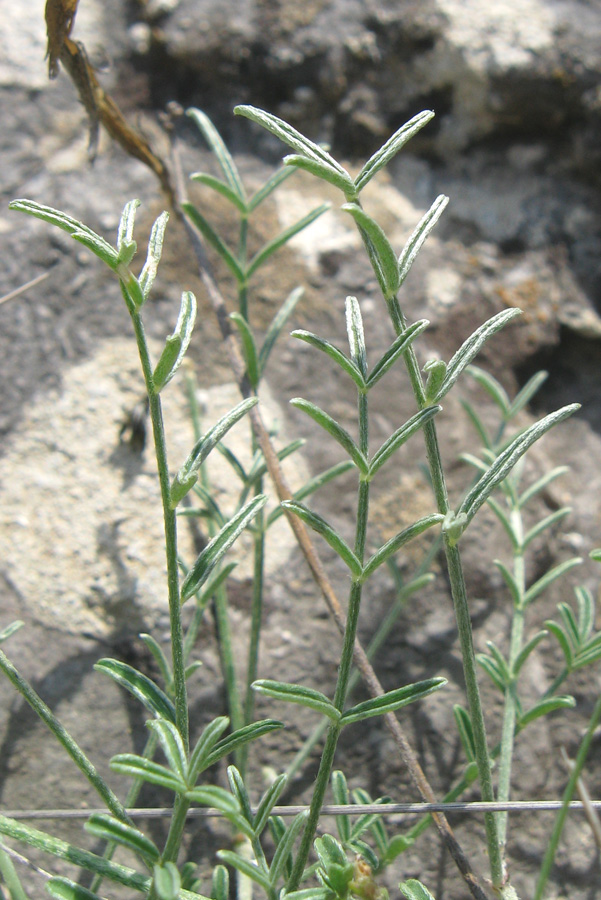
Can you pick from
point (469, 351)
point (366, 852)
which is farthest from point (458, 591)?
point (366, 852)

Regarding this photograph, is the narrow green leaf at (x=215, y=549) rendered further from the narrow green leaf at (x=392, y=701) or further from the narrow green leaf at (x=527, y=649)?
the narrow green leaf at (x=527, y=649)

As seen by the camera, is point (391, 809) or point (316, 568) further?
point (316, 568)

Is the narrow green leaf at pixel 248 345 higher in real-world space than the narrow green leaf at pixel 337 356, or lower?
higher

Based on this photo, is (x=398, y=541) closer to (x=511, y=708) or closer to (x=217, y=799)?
(x=217, y=799)

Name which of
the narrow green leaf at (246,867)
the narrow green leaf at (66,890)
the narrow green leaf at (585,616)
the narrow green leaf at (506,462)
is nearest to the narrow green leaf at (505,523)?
the narrow green leaf at (585,616)

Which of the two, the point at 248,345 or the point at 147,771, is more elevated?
the point at 248,345

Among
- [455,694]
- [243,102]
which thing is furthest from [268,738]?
[243,102]

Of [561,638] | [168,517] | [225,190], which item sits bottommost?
[561,638]
